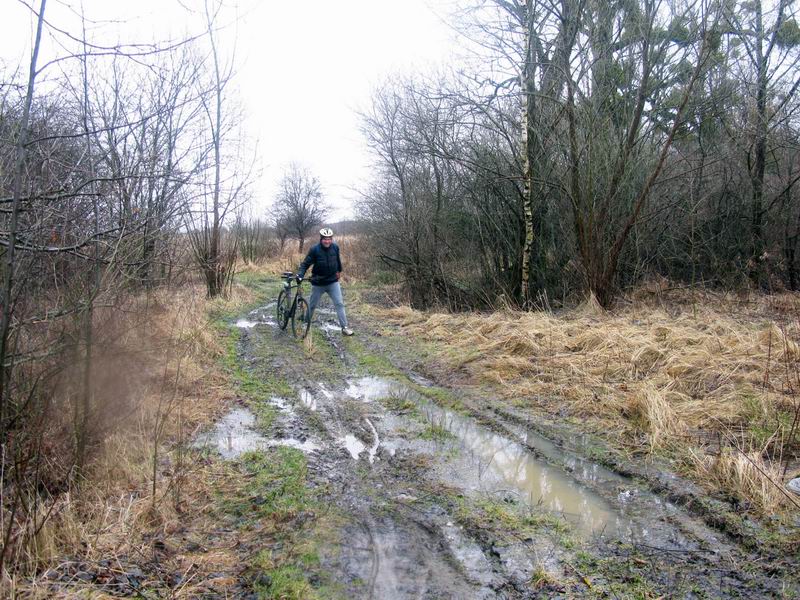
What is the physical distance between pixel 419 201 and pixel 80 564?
13.3 metres

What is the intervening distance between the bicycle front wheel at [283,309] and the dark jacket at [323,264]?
95cm

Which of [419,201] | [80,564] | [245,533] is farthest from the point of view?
[419,201]

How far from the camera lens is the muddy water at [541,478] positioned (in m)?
3.79

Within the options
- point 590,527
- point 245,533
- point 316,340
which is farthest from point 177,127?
point 590,527

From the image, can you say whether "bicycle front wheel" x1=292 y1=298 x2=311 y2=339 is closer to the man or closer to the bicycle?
the bicycle

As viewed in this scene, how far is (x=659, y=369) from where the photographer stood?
20.9ft

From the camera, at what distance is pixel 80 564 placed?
281cm

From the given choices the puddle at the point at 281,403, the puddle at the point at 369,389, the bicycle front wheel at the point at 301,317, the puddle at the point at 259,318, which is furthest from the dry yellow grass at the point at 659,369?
the puddle at the point at 259,318

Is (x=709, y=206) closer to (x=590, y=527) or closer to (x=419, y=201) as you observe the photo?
(x=419, y=201)

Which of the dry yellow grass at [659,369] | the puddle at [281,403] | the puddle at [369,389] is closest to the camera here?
the dry yellow grass at [659,369]

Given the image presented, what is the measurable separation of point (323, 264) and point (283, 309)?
1.64m

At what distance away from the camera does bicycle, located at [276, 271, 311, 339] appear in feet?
33.8

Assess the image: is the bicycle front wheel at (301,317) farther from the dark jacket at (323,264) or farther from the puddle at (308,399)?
the puddle at (308,399)

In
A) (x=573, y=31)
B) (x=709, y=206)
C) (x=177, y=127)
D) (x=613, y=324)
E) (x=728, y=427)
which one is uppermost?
(x=573, y=31)
